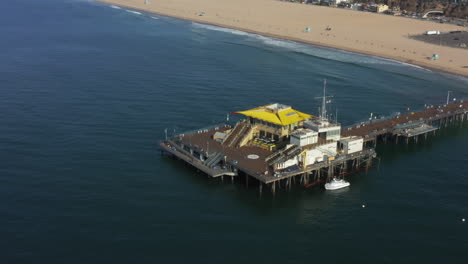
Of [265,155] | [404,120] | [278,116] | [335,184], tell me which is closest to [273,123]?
[278,116]

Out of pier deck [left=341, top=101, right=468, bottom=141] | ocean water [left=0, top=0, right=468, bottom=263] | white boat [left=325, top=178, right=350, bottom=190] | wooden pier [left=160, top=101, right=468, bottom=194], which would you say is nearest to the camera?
ocean water [left=0, top=0, right=468, bottom=263]

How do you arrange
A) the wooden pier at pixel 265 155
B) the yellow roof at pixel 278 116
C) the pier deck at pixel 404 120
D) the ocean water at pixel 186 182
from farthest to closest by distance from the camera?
the pier deck at pixel 404 120
the yellow roof at pixel 278 116
the wooden pier at pixel 265 155
the ocean water at pixel 186 182

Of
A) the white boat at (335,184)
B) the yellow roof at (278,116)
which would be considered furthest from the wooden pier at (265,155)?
the yellow roof at (278,116)

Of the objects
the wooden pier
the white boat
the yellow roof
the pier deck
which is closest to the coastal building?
the yellow roof

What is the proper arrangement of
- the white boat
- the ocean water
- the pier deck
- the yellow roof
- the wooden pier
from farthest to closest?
the pier deck
the yellow roof
the wooden pier
the white boat
the ocean water

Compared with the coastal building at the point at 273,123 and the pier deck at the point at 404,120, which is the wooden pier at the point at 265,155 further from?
the coastal building at the point at 273,123

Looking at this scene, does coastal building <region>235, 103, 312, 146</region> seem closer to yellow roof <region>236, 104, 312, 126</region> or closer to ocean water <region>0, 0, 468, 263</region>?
yellow roof <region>236, 104, 312, 126</region>
